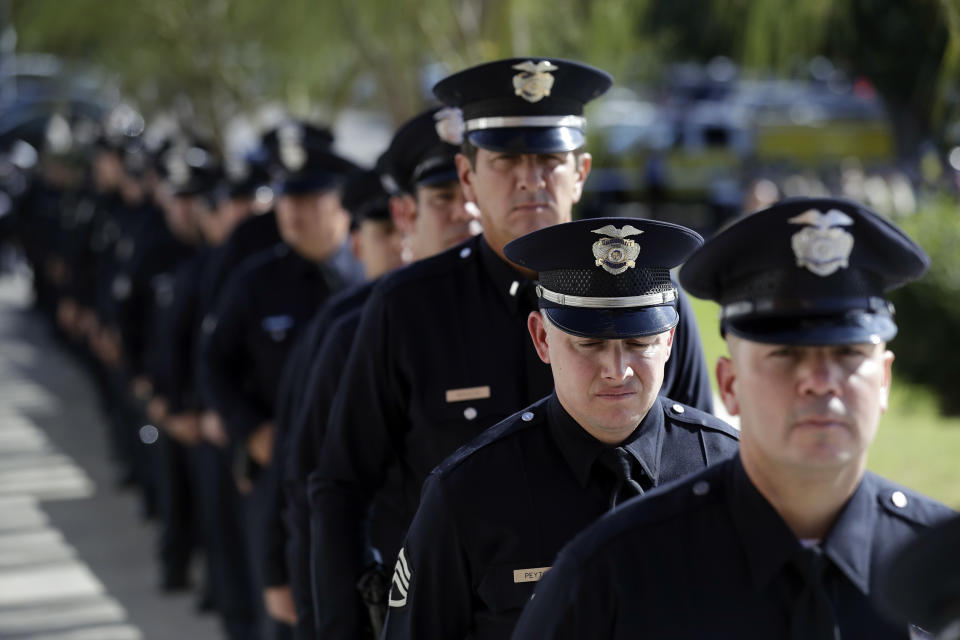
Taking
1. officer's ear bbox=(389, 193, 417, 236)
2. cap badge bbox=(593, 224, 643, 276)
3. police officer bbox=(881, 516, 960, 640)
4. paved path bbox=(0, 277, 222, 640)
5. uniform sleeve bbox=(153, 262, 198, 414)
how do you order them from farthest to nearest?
uniform sleeve bbox=(153, 262, 198, 414) → paved path bbox=(0, 277, 222, 640) → officer's ear bbox=(389, 193, 417, 236) → cap badge bbox=(593, 224, 643, 276) → police officer bbox=(881, 516, 960, 640)

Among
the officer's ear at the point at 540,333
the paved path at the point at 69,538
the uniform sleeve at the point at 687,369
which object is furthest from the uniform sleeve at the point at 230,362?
the officer's ear at the point at 540,333

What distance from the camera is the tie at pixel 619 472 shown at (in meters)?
2.83

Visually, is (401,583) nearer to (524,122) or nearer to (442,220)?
(524,122)

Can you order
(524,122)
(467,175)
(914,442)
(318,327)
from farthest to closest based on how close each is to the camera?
(914,442)
(318,327)
(467,175)
(524,122)

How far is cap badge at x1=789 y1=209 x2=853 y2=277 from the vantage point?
7.36ft

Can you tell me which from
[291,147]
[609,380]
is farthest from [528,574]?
[291,147]

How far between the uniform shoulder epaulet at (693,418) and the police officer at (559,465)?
10 cm

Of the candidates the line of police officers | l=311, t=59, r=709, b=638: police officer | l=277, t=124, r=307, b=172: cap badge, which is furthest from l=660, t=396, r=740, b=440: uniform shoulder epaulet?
l=277, t=124, r=307, b=172: cap badge

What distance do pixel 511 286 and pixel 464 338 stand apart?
0.17m

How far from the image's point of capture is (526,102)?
370 cm

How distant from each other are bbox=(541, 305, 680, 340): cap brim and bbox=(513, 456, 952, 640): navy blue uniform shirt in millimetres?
495

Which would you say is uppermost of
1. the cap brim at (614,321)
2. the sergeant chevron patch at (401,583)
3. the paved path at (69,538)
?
the cap brim at (614,321)

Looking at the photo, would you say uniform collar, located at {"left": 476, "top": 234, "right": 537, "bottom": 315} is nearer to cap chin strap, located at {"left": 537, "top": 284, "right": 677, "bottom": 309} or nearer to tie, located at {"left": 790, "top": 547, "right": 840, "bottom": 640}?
cap chin strap, located at {"left": 537, "top": 284, "right": 677, "bottom": 309}

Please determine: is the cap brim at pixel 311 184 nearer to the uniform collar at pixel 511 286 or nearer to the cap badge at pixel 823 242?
the uniform collar at pixel 511 286
